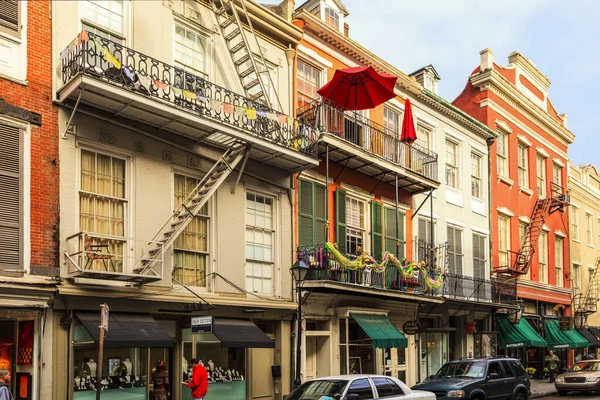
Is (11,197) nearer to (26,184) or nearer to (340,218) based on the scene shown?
(26,184)

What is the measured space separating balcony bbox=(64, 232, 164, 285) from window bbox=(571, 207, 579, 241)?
28.2 metres

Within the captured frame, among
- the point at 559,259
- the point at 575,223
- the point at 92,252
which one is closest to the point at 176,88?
the point at 92,252

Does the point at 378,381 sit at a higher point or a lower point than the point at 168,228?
lower

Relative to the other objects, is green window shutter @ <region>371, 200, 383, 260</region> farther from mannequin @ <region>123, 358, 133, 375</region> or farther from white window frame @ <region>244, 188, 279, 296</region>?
mannequin @ <region>123, 358, 133, 375</region>

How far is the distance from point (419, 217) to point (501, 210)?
6630mm

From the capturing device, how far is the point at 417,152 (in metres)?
23.9

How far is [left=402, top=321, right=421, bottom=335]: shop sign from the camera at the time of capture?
72.7 feet

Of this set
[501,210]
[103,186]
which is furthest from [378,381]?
[501,210]

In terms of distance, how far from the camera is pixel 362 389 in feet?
42.1

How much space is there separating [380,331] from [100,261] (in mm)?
9261

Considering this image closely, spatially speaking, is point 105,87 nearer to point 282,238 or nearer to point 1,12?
point 1,12

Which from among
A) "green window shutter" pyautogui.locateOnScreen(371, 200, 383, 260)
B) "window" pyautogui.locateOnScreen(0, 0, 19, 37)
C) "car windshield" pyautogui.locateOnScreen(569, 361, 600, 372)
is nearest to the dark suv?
"green window shutter" pyautogui.locateOnScreen(371, 200, 383, 260)

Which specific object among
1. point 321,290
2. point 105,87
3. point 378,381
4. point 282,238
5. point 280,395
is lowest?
point 280,395

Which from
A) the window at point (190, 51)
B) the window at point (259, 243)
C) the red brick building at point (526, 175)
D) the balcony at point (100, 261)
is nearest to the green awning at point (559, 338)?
the red brick building at point (526, 175)
